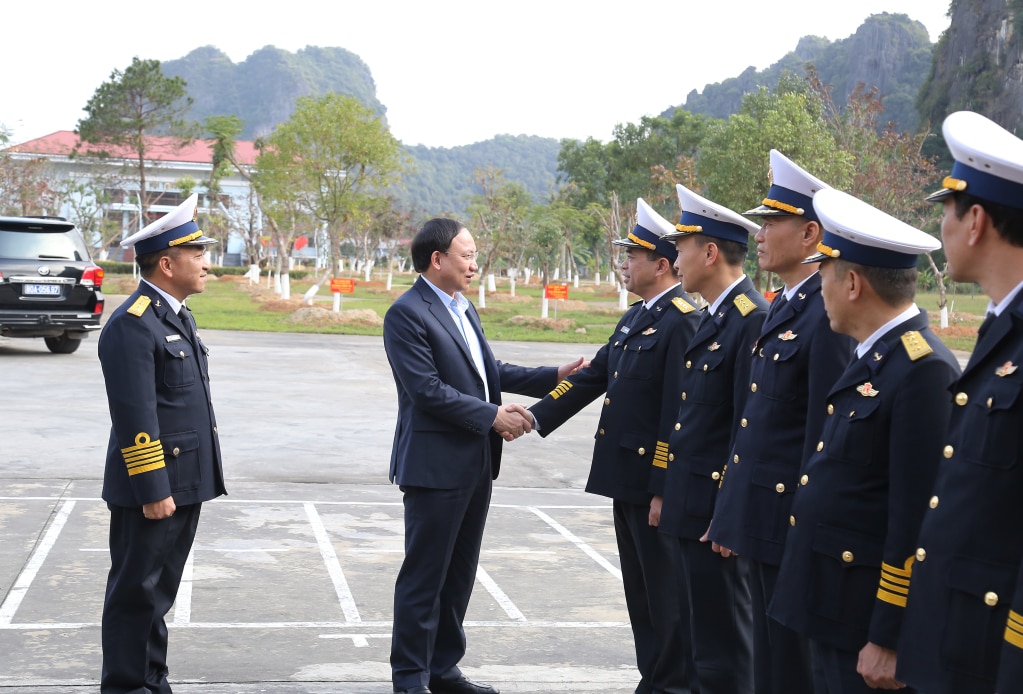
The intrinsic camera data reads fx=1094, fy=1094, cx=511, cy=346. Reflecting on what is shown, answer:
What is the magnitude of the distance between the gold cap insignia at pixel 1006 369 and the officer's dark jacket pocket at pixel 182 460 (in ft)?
9.67

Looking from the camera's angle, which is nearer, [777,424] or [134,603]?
[777,424]

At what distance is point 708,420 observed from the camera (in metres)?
3.99

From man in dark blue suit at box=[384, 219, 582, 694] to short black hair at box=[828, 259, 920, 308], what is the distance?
1926 millimetres

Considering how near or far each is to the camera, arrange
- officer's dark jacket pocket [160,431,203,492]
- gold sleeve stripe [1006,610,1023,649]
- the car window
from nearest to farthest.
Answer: gold sleeve stripe [1006,610,1023,649] → officer's dark jacket pocket [160,431,203,492] → the car window

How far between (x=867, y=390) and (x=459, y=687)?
7.67 ft

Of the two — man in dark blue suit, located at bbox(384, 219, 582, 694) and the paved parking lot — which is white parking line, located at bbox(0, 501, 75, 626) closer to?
the paved parking lot

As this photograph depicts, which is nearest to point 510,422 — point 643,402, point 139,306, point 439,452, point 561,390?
point 439,452

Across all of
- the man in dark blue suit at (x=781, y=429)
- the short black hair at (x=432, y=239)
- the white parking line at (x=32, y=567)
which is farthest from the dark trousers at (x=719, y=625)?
the white parking line at (x=32, y=567)

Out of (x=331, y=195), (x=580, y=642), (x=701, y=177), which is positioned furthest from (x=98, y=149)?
(x=580, y=642)

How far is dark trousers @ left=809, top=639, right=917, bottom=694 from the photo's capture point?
2.76m

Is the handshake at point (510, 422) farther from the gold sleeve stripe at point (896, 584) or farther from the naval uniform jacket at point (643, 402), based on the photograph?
the gold sleeve stripe at point (896, 584)

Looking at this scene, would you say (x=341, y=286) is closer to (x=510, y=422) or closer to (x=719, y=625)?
(x=510, y=422)

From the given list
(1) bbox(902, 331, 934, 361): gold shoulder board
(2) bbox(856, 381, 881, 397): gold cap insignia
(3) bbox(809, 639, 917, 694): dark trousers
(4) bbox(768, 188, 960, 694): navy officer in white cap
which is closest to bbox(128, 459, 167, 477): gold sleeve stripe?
(4) bbox(768, 188, 960, 694): navy officer in white cap

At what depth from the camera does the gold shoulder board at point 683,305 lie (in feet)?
14.6
